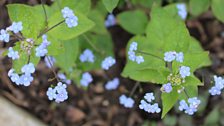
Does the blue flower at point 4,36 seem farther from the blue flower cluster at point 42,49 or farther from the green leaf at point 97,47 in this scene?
the green leaf at point 97,47

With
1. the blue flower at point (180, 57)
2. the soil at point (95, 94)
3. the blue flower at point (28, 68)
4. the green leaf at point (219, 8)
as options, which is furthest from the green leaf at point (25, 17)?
the green leaf at point (219, 8)

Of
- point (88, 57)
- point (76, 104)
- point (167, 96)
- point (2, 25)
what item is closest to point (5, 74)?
point (2, 25)

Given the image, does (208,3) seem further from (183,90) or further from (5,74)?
(5,74)

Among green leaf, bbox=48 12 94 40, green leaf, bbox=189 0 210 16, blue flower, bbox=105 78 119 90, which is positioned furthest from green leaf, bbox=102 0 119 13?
→ blue flower, bbox=105 78 119 90

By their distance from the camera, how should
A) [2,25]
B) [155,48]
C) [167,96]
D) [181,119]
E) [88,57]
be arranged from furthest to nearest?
[2,25]
[181,119]
[88,57]
[155,48]
[167,96]

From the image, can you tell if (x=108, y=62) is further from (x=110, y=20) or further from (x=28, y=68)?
(x=28, y=68)
